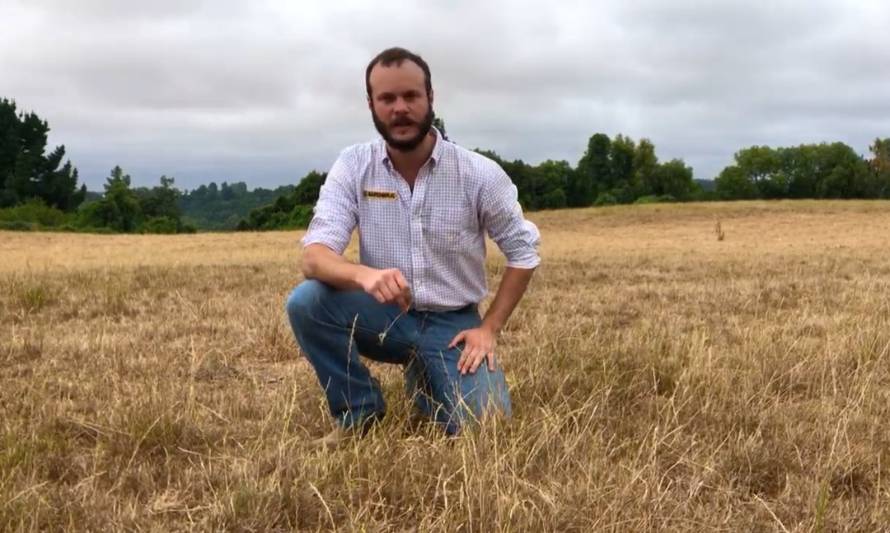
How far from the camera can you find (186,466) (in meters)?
3.06

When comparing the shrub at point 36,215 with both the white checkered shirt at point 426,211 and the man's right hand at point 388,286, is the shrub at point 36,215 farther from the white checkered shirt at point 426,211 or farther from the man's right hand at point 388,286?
the man's right hand at point 388,286

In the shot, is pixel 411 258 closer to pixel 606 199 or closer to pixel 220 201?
pixel 606 199

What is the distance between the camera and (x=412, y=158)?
360 centimetres

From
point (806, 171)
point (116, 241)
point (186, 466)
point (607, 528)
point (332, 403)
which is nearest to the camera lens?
point (607, 528)

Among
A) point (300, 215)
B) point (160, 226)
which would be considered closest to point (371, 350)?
point (300, 215)

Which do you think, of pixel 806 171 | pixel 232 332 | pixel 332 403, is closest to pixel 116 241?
pixel 232 332

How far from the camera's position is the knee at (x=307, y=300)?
11.4ft

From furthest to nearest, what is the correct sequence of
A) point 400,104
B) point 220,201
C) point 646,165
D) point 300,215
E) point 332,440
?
point 220,201 → point 646,165 → point 300,215 → point 400,104 → point 332,440

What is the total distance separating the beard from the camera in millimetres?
3426

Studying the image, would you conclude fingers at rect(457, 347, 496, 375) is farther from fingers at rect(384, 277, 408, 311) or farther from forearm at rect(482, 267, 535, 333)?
fingers at rect(384, 277, 408, 311)

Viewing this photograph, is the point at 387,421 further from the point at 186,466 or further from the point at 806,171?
the point at 806,171

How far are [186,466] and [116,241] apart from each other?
29.3m

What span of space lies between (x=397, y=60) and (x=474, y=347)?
3.86ft

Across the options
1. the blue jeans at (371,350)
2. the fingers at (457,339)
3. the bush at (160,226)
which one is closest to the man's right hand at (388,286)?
the blue jeans at (371,350)
